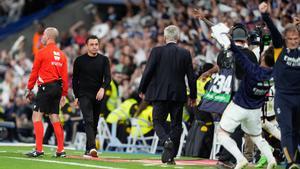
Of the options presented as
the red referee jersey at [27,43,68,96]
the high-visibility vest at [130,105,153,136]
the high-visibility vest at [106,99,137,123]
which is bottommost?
the high-visibility vest at [130,105,153,136]

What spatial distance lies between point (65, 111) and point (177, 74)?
8.66 meters

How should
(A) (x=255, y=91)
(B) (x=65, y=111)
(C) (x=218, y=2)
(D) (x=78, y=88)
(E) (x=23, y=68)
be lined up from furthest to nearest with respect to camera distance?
(E) (x=23, y=68) < (C) (x=218, y=2) < (B) (x=65, y=111) < (D) (x=78, y=88) < (A) (x=255, y=91)

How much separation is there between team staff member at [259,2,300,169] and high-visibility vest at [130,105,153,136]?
310 inches

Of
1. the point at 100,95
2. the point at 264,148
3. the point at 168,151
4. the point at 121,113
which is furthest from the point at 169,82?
the point at 121,113

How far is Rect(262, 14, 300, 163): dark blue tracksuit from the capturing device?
14039 millimetres

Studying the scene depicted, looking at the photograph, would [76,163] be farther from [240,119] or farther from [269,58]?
[269,58]

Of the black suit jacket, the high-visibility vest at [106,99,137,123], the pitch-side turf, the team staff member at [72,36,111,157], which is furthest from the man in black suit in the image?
the high-visibility vest at [106,99,137,123]

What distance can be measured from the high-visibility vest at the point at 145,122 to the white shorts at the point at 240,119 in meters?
8.05

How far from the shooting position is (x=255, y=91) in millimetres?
13852

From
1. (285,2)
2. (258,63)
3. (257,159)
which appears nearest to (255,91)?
(258,63)

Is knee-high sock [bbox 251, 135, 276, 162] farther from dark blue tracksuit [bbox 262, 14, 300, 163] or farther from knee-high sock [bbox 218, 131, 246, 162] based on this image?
knee-high sock [bbox 218, 131, 246, 162]

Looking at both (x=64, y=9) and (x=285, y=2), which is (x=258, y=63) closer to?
(x=285, y=2)

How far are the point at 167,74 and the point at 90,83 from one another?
1.82m

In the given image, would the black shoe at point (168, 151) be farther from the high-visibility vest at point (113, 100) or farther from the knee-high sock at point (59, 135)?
the high-visibility vest at point (113, 100)
